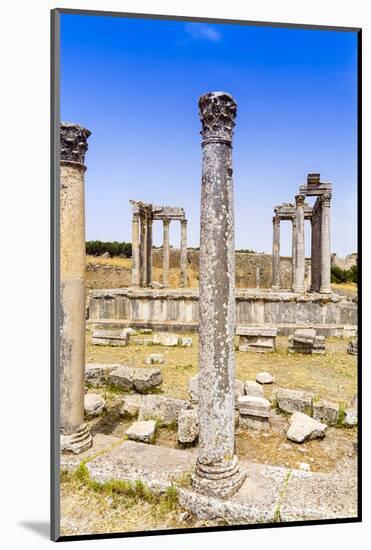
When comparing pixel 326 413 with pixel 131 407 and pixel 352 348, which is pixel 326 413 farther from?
pixel 352 348

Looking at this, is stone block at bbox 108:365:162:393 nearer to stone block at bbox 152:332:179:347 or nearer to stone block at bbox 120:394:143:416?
stone block at bbox 120:394:143:416

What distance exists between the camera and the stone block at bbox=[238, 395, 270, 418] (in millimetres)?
5750

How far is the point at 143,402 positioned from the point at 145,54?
4621 millimetres

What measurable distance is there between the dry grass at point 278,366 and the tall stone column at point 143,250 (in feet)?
25.8

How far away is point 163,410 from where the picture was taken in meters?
6.00

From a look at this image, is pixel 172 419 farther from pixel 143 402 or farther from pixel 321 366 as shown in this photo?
pixel 321 366

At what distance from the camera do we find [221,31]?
4.29m

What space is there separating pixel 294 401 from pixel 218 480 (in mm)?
2939

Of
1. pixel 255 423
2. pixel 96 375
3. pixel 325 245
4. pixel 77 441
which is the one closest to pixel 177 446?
pixel 255 423

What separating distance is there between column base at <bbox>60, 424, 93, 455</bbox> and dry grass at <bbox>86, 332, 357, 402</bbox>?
2.81 m

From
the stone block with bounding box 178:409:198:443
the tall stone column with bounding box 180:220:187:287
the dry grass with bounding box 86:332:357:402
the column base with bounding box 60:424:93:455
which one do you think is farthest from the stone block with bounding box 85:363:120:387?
the tall stone column with bounding box 180:220:187:287

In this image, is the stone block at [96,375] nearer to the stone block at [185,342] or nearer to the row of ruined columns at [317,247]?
the stone block at [185,342]

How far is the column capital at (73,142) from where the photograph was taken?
4426 millimetres

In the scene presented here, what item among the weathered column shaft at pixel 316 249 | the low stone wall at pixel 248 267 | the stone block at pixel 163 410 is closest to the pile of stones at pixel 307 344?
the stone block at pixel 163 410
